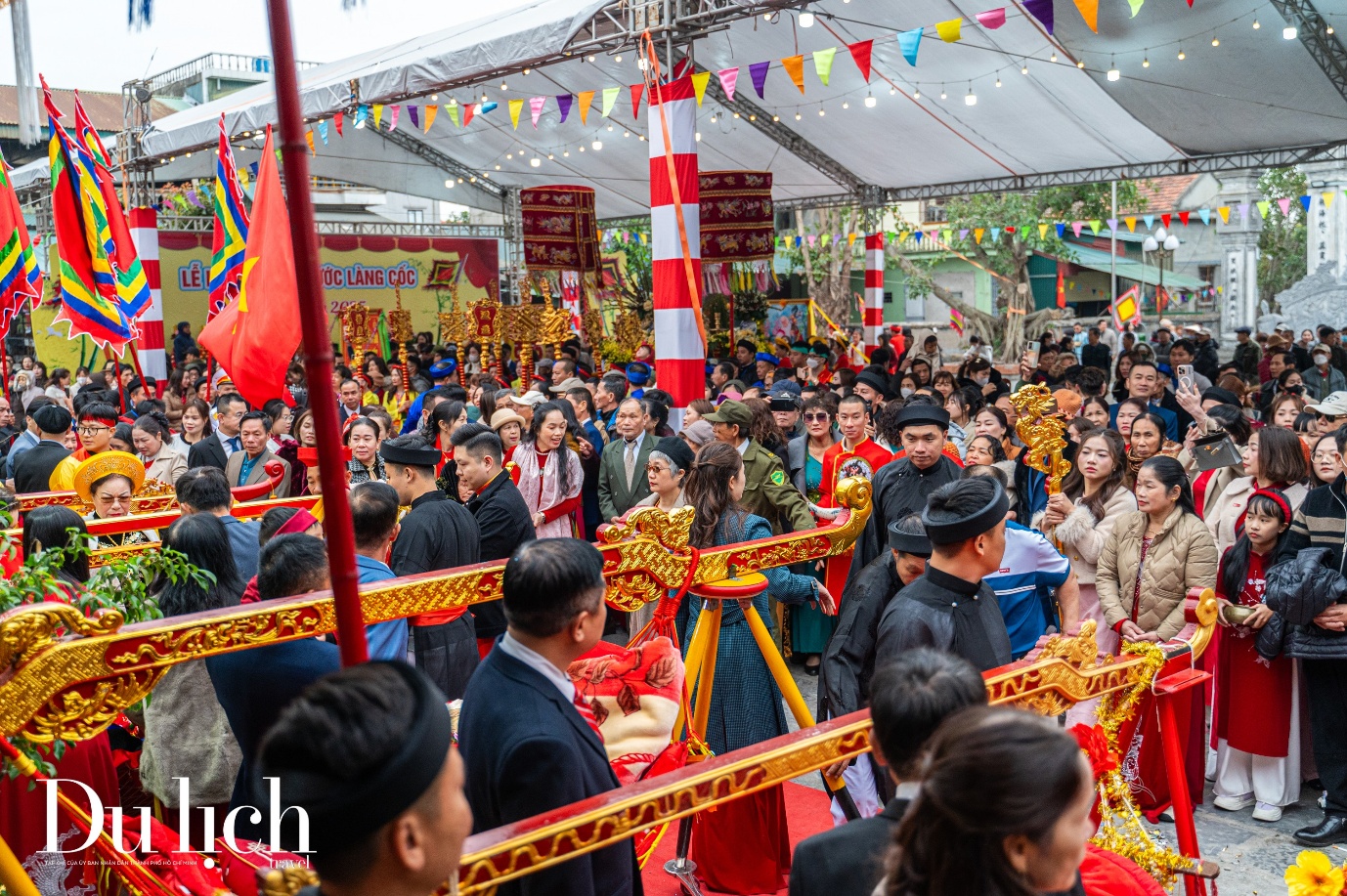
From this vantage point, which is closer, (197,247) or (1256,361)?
(1256,361)

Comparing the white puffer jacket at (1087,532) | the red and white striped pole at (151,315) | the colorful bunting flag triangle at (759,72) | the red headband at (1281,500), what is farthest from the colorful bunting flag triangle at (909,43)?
the red and white striped pole at (151,315)

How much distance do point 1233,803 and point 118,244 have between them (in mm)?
7321

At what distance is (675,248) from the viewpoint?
7.93 m

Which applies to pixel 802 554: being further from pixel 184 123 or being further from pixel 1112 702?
pixel 184 123

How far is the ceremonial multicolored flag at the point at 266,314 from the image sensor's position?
14.4ft

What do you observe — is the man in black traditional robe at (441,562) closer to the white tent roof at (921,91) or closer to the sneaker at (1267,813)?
the sneaker at (1267,813)

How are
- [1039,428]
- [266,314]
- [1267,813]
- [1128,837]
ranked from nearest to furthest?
1. [1128,837]
2. [1267,813]
3. [1039,428]
4. [266,314]

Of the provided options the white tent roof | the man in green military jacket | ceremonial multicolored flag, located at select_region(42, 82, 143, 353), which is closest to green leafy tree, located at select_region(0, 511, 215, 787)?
the man in green military jacket

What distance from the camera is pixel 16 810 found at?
2613 millimetres

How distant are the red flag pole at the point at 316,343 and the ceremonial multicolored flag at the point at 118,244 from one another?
6.71 m

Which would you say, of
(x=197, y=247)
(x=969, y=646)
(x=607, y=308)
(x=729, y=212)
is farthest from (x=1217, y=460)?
(x=197, y=247)

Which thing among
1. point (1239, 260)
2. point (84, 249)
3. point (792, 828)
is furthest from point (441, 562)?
point (1239, 260)

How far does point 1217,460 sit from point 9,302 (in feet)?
25.0

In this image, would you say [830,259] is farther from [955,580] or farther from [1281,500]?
[955,580]
